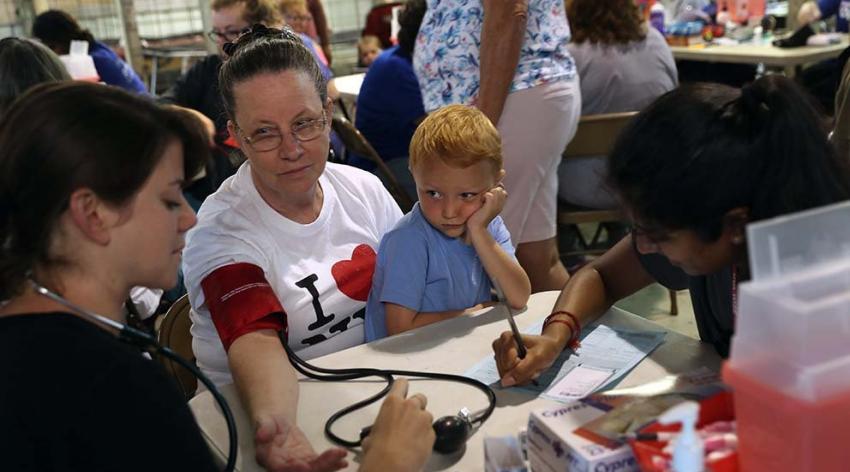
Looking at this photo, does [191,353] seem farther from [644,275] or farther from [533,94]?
[533,94]

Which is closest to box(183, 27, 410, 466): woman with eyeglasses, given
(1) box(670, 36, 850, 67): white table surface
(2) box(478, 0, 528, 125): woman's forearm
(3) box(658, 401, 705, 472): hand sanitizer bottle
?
(3) box(658, 401, 705, 472): hand sanitizer bottle

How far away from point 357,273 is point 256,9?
2.16 meters

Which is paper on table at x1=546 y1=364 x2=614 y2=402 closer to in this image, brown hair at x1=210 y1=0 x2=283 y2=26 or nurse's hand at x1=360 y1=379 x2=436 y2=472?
nurse's hand at x1=360 y1=379 x2=436 y2=472

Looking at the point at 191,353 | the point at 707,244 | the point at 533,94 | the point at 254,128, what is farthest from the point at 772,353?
the point at 533,94

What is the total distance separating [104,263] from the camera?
1.00 metres

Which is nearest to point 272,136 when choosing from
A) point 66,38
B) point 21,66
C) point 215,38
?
point 21,66

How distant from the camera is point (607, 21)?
10.0 ft

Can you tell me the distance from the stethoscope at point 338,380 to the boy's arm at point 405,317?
0.19 meters

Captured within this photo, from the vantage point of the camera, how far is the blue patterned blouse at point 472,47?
252 cm

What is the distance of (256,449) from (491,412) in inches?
13.2

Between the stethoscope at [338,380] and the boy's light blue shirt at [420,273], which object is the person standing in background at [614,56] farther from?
the stethoscope at [338,380]

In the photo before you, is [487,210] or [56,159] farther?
[487,210]

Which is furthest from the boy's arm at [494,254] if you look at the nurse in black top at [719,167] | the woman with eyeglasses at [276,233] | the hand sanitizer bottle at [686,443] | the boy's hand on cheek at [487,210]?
the hand sanitizer bottle at [686,443]

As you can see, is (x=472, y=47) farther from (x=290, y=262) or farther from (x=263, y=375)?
(x=263, y=375)
